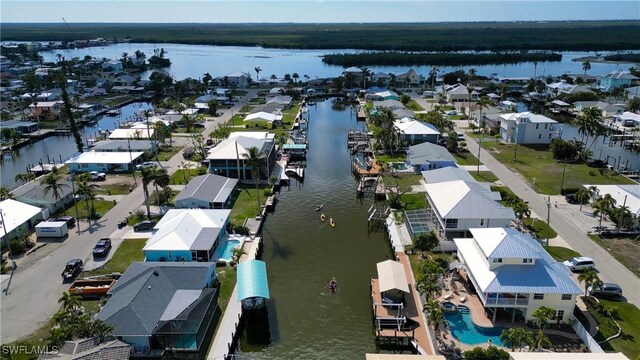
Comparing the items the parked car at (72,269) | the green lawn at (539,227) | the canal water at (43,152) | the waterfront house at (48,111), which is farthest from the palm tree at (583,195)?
the waterfront house at (48,111)

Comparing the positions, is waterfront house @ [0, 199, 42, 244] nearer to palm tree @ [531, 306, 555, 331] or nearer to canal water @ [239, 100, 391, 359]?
canal water @ [239, 100, 391, 359]

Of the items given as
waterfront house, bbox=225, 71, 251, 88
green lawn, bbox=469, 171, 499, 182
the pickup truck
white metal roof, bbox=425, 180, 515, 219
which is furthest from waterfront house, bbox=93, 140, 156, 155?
waterfront house, bbox=225, 71, 251, 88

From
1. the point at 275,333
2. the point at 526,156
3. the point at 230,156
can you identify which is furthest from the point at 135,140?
the point at 526,156

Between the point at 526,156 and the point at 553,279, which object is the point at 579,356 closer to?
the point at 553,279

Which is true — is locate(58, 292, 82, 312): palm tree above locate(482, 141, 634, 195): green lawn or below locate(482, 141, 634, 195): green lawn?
below

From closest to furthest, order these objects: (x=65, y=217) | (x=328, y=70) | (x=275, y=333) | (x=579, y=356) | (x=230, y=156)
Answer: (x=579, y=356)
(x=275, y=333)
(x=65, y=217)
(x=230, y=156)
(x=328, y=70)

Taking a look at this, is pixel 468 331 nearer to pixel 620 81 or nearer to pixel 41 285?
Answer: pixel 41 285

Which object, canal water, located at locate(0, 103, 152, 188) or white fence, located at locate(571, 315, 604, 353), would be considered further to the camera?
canal water, located at locate(0, 103, 152, 188)
